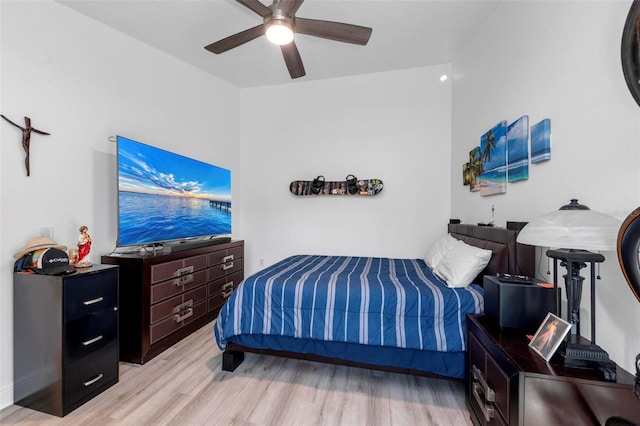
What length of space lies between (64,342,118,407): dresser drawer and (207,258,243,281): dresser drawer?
110cm

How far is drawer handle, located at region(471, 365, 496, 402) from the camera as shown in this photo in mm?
1334

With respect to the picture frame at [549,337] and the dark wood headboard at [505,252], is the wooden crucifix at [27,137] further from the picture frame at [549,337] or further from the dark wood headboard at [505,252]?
the dark wood headboard at [505,252]

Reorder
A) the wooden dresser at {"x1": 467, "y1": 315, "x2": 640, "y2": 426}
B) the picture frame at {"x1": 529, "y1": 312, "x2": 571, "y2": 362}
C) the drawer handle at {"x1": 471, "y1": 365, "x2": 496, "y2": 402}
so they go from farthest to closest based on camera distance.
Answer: the drawer handle at {"x1": 471, "y1": 365, "x2": 496, "y2": 402} < the picture frame at {"x1": 529, "y1": 312, "x2": 571, "y2": 362} < the wooden dresser at {"x1": 467, "y1": 315, "x2": 640, "y2": 426}

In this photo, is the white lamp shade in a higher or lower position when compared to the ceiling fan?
lower

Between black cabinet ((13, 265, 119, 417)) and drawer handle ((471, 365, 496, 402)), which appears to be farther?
black cabinet ((13, 265, 119, 417))

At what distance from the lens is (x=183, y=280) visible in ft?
8.66

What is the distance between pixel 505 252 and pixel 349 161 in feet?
7.77

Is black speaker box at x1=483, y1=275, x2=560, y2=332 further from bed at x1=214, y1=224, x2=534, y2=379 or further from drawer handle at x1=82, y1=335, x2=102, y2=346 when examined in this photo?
drawer handle at x1=82, y1=335, x2=102, y2=346

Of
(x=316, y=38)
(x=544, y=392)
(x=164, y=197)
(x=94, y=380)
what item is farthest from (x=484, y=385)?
(x=316, y=38)

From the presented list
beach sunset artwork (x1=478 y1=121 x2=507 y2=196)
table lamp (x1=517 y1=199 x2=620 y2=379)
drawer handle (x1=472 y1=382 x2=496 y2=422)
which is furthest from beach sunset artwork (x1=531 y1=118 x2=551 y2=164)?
drawer handle (x1=472 y1=382 x2=496 y2=422)

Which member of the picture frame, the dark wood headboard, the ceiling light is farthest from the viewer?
the ceiling light

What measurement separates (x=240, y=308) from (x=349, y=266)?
3.91 feet

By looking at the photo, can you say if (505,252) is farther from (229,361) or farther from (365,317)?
(229,361)

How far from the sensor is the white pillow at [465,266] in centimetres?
196
